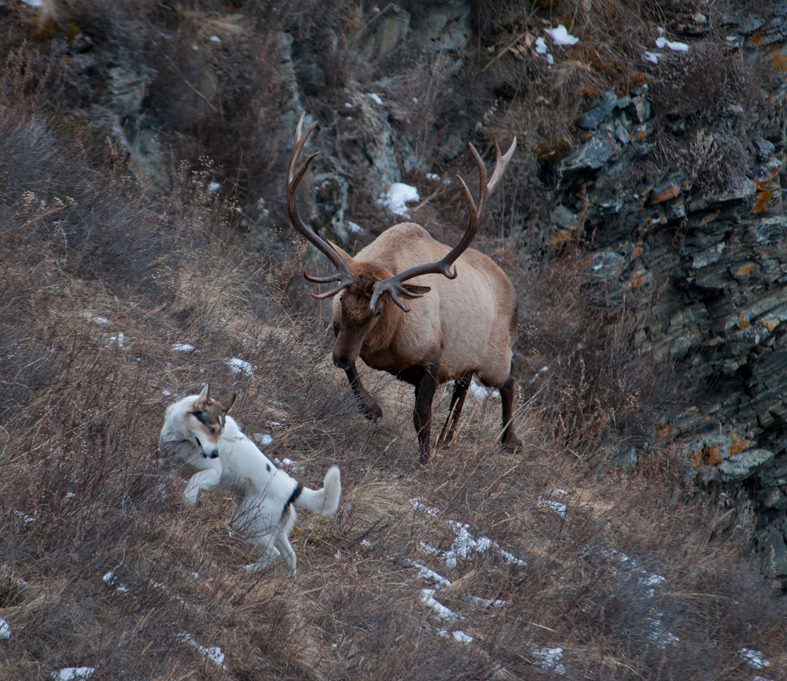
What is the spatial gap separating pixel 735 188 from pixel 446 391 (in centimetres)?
567

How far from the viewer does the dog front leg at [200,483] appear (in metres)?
4.75

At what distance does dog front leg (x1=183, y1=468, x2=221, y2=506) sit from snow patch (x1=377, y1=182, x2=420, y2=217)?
7.07m

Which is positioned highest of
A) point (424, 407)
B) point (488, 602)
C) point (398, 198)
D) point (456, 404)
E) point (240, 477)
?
point (240, 477)

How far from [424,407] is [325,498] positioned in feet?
8.27

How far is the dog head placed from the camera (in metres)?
4.80

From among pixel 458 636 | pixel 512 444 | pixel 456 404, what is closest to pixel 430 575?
pixel 458 636

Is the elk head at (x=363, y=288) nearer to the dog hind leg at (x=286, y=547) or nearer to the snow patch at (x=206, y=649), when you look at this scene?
the dog hind leg at (x=286, y=547)

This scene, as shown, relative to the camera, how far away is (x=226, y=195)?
406 inches

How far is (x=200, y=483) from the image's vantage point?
4.79 m

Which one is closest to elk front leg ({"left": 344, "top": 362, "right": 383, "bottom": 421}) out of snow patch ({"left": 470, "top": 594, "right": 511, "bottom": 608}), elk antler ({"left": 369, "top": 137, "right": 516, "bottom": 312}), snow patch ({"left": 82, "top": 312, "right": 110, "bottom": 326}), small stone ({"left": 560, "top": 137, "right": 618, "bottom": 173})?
elk antler ({"left": 369, "top": 137, "right": 516, "bottom": 312})

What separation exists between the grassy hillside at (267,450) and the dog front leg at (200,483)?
0.09 meters

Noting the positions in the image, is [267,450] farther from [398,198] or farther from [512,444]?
[398,198]

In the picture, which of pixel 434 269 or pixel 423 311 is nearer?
pixel 434 269

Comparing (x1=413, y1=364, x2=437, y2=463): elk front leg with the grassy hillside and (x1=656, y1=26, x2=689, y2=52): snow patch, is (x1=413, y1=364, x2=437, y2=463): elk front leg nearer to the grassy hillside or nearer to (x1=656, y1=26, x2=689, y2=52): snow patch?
the grassy hillside
